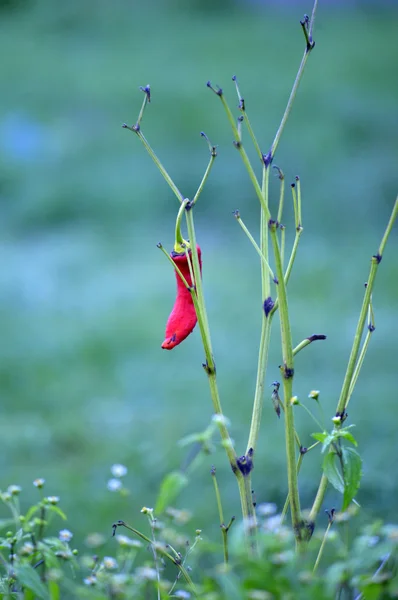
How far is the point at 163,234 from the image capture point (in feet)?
15.8

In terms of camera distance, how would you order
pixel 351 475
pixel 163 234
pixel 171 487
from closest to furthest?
pixel 171 487 < pixel 351 475 < pixel 163 234

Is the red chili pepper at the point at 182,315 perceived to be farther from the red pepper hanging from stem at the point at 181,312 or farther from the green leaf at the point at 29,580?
the green leaf at the point at 29,580

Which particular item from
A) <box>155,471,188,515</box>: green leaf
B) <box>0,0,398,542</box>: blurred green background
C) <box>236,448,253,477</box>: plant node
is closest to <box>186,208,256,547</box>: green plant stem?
<box>236,448,253,477</box>: plant node

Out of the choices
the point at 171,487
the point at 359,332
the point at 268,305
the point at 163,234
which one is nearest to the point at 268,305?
the point at 268,305

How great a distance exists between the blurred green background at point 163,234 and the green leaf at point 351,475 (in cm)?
115

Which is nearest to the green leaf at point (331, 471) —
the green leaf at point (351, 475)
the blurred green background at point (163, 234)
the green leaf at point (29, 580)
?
the green leaf at point (351, 475)

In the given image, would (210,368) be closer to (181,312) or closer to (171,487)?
(181,312)

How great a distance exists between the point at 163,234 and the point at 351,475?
413 cm

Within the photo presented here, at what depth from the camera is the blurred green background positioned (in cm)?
248

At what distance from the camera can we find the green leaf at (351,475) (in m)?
0.74

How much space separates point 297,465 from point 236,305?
2887 millimetres

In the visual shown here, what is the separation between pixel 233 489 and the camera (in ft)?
7.06

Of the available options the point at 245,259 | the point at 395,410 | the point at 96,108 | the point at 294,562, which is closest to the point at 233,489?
the point at 395,410

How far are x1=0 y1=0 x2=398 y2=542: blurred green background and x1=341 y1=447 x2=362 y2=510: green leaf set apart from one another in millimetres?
1148
